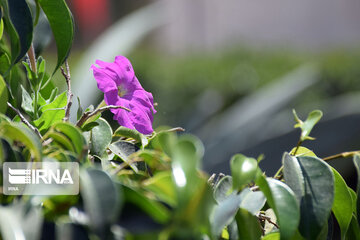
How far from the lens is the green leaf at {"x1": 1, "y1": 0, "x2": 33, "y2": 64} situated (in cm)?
57

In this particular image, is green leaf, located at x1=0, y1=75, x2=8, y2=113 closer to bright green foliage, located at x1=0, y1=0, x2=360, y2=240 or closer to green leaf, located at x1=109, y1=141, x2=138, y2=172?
bright green foliage, located at x1=0, y1=0, x2=360, y2=240

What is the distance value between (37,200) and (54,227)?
0.9 inches

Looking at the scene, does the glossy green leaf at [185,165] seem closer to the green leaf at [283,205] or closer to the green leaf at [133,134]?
the green leaf at [283,205]

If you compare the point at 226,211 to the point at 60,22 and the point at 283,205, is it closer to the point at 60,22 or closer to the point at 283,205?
the point at 283,205

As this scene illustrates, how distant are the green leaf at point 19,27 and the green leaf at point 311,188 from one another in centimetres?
26

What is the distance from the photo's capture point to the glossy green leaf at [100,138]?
62 cm

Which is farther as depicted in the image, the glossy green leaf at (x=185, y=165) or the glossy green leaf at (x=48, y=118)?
the glossy green leaf at (x=48, y=118)

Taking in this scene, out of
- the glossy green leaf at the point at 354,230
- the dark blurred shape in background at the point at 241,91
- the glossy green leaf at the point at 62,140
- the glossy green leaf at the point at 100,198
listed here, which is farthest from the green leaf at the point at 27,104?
the dark blurred shape in background at the point at 241,91

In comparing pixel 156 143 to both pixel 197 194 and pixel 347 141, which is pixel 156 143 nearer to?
pixel 197 194

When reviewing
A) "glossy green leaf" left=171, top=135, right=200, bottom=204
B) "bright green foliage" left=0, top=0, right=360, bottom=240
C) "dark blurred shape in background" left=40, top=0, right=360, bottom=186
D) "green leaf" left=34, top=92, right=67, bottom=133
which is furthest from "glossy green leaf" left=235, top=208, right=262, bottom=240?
"dark blurred shape in background" left=40, top=0, right=360, bottom=186

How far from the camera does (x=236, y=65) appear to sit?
5.19 m

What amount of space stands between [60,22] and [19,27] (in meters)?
0.08

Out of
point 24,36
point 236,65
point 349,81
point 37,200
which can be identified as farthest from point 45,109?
point 236,65

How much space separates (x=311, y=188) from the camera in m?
0.54
